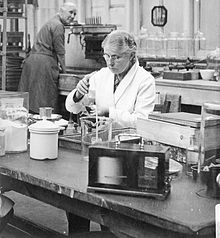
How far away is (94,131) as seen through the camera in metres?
2.70

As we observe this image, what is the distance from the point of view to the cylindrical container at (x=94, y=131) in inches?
105

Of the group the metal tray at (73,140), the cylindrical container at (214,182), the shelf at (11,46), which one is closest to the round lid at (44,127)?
the metal tray at (73,140)

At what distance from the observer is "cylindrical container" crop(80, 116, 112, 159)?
267 centimetres

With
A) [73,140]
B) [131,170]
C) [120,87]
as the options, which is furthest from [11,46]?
[131,170]

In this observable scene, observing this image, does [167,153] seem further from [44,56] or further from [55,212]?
[44,56]

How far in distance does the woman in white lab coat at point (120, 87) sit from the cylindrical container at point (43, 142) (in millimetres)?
1001

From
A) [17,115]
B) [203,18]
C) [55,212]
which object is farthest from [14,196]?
[203,18]

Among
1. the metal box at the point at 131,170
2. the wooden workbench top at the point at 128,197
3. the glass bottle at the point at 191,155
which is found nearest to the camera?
the wooden workbench top at the point at 128,197

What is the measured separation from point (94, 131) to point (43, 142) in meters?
0.26

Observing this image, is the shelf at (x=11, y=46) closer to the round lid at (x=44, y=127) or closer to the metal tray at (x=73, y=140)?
the metal tray at (x=73, y=140)

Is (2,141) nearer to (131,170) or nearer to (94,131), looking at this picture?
(94,131)

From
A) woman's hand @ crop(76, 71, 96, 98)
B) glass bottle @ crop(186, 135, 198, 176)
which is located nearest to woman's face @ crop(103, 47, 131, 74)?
woman's hand @ crop(76, 71, 96, 98)

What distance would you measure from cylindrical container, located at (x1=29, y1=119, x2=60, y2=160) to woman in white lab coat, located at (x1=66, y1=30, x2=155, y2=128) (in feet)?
3.28

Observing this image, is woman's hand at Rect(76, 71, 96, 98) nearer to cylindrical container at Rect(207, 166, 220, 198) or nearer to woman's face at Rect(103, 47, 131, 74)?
woman's face at Rect(103, 47, 131, 74)
